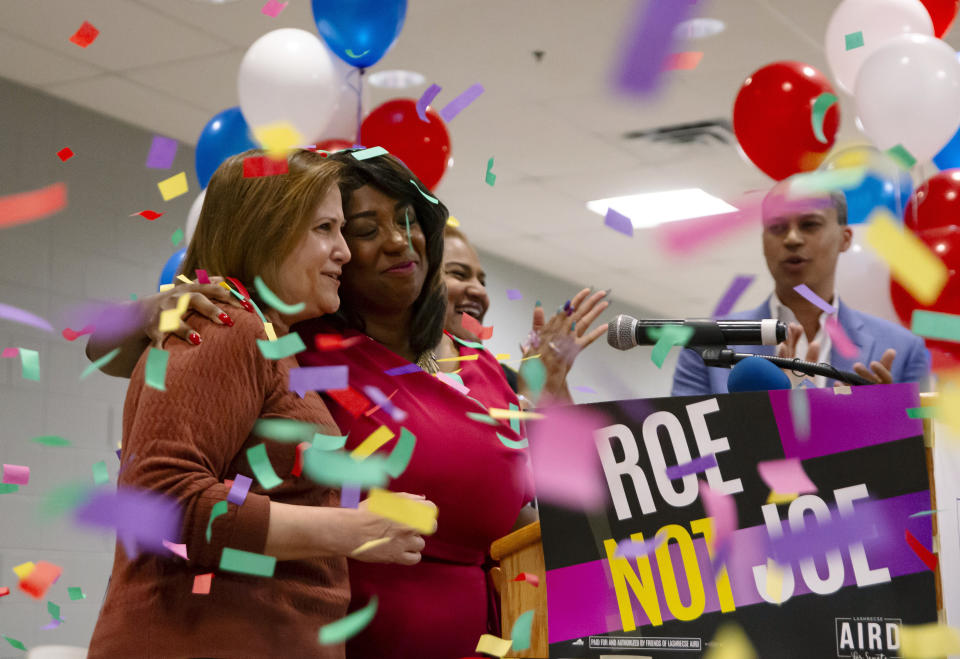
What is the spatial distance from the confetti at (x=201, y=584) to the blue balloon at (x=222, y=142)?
1.88 m

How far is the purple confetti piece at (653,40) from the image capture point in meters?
2.76

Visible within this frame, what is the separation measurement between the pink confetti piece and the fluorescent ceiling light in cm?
346

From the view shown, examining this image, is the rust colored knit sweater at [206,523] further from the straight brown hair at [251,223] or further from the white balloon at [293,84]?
the white balloon at [293,84]

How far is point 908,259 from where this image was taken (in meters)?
2.07

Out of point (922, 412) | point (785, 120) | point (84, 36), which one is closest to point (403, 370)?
point (922, 412)

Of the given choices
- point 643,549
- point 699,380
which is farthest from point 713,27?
point 643,549

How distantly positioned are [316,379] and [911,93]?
1841 mm

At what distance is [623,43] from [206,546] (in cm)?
293

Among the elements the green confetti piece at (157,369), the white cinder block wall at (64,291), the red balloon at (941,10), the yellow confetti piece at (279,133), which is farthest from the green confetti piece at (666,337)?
the white cinder block wall at (64,291)

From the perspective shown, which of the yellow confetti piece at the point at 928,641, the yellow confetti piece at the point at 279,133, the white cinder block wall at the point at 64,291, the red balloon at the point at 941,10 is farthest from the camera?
the white cinder block wall at the point at 64,291

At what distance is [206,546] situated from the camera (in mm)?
1220

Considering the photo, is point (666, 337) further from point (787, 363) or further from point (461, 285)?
point (461, 285)

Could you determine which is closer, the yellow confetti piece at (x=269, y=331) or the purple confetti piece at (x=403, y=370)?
the yellow confetti piece at (x=269, y=331)

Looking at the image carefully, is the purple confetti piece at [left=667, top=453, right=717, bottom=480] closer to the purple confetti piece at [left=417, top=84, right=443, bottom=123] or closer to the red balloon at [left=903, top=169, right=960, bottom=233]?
the purple confetti piece at [left=417, top=84, right=443, bottom=123]
